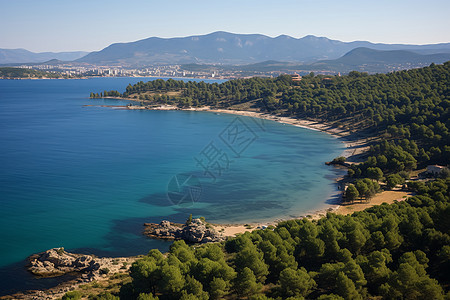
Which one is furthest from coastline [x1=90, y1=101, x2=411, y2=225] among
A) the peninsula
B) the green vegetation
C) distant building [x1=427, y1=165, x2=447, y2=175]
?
distant building [x1=427, y1=165, x2=447, y2=175]

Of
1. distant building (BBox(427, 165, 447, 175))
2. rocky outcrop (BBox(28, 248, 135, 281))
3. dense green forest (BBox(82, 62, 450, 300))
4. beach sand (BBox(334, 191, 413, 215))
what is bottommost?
rocky outcrop (BBox(28, 248, 135, 281))

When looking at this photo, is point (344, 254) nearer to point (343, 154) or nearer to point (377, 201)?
point (377, 201)

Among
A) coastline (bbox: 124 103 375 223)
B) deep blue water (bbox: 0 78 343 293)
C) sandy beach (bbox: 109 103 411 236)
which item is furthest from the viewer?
coastline (bbox: 124 103 375 223)

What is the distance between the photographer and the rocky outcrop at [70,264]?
2556cm

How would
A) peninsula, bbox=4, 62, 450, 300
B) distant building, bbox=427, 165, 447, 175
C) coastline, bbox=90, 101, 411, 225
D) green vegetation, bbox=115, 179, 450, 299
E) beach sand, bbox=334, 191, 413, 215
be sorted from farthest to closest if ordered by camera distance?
distant building, bbox=427, 165, 447, 175, beach sand, bbox=334, 191, 413, 215, coastline, bbox=90, 101, 411, 225, peninsula, bbox=4, 62, 450, 300, green vegetation, bbox=115, 179, 450, 299

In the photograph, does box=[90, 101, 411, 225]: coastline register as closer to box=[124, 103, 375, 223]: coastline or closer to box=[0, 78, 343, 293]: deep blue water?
box=[124, 103, 375, 223]: coastline

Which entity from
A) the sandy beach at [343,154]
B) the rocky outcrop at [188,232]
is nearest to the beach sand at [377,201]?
the sandy beach at [343,154]

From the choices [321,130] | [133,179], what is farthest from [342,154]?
[133,179]

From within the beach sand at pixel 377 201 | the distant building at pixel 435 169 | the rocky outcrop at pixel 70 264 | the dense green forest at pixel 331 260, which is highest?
the distant building at pixel 435 169

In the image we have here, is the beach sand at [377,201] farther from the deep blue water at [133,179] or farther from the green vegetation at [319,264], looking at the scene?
the green vegetation at [319,264]

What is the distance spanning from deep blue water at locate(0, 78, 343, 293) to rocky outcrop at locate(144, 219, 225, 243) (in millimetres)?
1451

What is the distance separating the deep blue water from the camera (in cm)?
3186

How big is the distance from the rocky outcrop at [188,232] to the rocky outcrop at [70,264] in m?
4.88

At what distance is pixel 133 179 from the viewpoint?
47.7 metres
